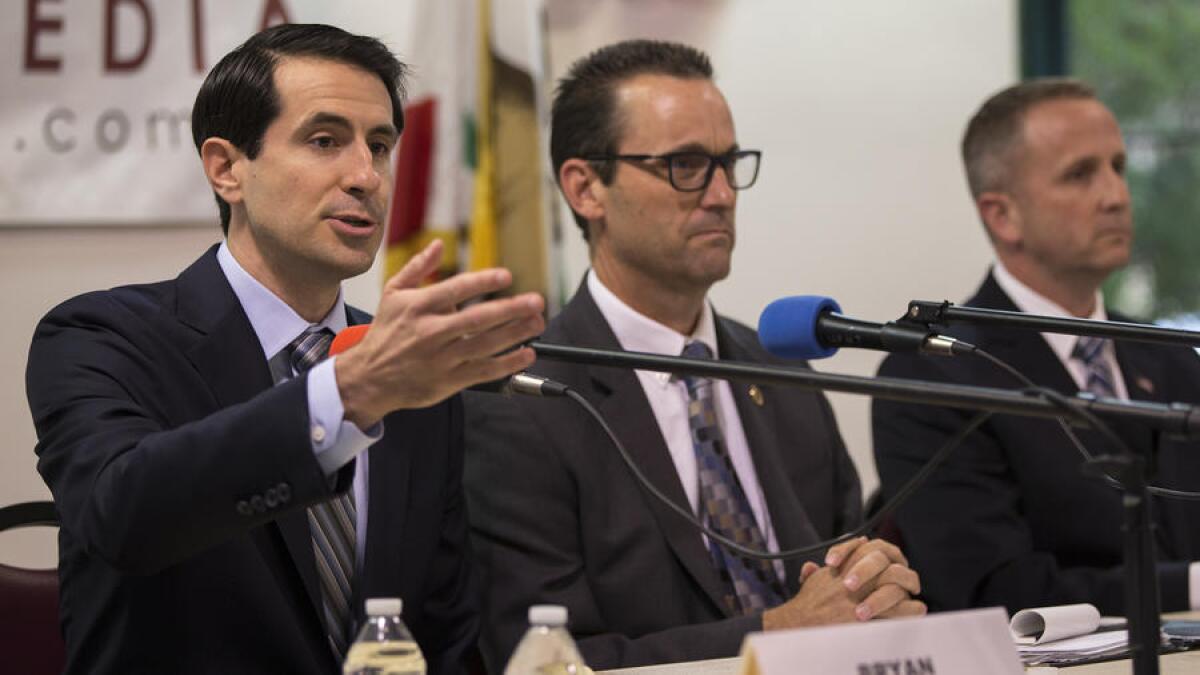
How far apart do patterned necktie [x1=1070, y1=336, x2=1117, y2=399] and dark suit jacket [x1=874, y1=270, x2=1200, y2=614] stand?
9cm

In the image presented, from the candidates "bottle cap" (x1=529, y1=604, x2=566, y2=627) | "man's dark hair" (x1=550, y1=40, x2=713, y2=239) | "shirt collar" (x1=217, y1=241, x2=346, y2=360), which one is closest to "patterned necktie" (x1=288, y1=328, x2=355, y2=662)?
"shirt collar" (x1=217, y1=241, x2=346, y2=360)

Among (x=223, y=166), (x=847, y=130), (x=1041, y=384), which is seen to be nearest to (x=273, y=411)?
(x=223, y=166)

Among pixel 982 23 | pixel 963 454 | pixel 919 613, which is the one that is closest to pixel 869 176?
pixel 982 23

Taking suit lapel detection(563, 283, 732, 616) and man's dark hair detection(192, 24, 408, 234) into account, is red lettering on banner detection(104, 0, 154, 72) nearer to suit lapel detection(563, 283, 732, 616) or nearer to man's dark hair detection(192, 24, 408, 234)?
man's dark hair detection(192, 24, 408, 234)

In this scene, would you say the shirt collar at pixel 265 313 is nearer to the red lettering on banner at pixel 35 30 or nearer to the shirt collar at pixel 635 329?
the shirt collar at pixel 635 329

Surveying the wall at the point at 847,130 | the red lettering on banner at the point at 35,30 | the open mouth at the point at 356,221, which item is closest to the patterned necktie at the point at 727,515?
the open mouth at the point at 356,221

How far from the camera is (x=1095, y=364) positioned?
10.9ft

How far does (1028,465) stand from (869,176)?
1746mm

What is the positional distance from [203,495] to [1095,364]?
2258mm

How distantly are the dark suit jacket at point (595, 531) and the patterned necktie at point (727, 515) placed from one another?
49 mm

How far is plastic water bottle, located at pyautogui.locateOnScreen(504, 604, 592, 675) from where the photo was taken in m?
1.53

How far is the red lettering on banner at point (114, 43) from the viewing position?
357cm

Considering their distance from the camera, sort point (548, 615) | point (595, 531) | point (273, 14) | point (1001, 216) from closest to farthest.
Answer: point (548, 615), point (595, 531), point (1001, 216), point (273, 14)

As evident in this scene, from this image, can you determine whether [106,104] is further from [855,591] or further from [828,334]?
[828,334]
